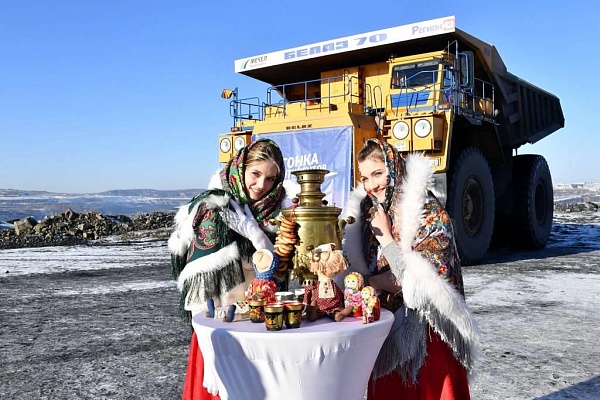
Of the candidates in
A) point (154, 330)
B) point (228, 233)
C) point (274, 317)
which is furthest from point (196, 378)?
point (154, 330)

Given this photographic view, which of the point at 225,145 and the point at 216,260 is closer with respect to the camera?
the point at 216,260

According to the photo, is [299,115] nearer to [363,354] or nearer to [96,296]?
[96,296]

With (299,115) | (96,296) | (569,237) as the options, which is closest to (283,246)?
(96,296)

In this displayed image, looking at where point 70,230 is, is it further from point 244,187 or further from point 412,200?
point 412,200

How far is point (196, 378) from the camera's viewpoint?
7.54ft

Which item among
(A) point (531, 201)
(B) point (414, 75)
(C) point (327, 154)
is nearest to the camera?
(C) point (327, 154)

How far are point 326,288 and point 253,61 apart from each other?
25.2 ft

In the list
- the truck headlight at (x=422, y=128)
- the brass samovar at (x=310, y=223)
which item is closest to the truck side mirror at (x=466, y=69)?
the truck headlight at (x=422, y=128)

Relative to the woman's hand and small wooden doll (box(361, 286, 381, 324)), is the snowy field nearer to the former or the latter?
the woman's hand

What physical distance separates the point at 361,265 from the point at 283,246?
394 millimetres

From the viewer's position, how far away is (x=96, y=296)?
21.2 ft

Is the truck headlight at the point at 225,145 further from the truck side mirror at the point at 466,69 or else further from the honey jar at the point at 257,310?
the honey jar at the point at 257,310

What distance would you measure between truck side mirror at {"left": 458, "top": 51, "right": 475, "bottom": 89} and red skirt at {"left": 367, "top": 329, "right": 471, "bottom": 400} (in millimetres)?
5996

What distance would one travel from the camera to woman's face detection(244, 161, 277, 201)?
234 cm
